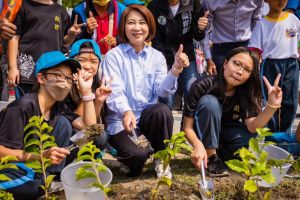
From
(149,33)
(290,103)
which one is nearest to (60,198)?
(149,33)

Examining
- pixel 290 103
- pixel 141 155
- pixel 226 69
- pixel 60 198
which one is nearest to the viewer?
pixel 60 198

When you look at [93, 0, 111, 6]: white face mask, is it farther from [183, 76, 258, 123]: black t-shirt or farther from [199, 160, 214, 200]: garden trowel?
[199, 160, 214, 200]: garden trowel

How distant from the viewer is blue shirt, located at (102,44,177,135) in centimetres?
301

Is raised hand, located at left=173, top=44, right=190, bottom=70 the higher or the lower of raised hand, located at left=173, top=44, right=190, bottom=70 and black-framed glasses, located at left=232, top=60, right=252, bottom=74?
the higher

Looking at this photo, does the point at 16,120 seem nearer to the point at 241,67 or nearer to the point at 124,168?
the point at 124,168

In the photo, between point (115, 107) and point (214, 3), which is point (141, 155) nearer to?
point (115, 107)

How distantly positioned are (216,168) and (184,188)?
1.58 ft

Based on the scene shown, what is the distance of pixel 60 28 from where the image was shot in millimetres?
3400

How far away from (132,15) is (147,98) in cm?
69

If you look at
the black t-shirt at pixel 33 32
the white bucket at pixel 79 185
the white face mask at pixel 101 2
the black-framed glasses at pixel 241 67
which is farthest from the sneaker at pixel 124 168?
the white face mask at pixel 101 2

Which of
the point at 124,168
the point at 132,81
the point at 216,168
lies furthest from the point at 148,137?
the point at 216,168

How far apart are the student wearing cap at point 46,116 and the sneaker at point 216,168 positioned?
38.8 inches

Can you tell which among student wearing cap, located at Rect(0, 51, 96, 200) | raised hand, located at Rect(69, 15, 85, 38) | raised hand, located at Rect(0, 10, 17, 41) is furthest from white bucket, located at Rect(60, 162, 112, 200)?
raised hand, located at Rect(69, 15, 85, 38)

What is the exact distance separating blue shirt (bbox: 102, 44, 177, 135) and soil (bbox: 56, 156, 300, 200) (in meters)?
0.43
